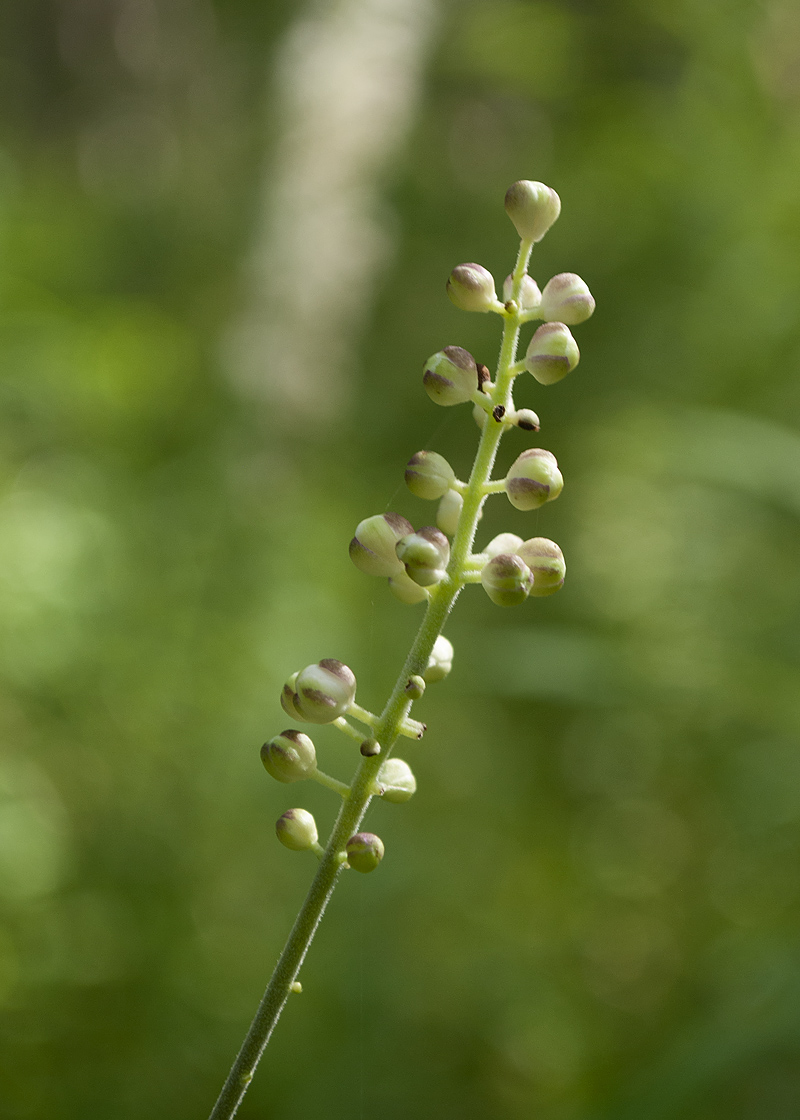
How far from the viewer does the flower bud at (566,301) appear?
1.04m

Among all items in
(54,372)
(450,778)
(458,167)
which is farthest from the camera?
(458,167)

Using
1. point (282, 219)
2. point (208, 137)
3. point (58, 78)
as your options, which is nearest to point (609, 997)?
point (282, 219)

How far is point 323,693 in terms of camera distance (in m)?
1.01

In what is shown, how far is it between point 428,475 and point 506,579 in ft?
0.46

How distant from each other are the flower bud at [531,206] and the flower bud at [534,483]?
0.77 feet

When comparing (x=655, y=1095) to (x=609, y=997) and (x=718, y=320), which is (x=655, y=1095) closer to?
(x=609, y=997)

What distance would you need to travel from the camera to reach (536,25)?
5.37m

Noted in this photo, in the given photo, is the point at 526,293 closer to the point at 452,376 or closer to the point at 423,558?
the point at 452,376

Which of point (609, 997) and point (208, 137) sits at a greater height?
point (208, 137)

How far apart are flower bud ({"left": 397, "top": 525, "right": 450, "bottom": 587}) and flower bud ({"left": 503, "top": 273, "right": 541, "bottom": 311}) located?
0.90ft

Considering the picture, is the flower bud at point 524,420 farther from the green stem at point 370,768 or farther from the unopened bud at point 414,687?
the unopened bud at point 414,687

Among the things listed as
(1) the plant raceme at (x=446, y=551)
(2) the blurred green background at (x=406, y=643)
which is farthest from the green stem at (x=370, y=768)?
(2) the blurred green background at (x=406, y=643)

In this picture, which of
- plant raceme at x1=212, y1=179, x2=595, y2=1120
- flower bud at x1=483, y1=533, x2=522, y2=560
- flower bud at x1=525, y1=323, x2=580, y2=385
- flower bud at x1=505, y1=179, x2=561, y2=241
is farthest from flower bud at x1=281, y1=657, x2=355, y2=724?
flower bud at x1=505, y1=179, x2=561, y2=241

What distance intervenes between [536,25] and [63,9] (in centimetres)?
1009
